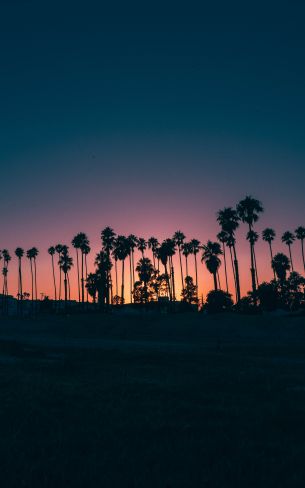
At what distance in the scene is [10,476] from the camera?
5.68 meters

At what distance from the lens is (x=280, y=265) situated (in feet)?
318

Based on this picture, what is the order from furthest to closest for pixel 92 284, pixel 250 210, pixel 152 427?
pixel 92 284 → pixel 250 210 → pixel 152 427

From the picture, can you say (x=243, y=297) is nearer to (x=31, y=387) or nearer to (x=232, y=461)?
(x=31, y=387)

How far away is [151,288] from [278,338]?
71.8 m

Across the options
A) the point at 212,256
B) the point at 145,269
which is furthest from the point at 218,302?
the point at 145,269

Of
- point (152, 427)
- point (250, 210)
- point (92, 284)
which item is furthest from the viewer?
point (92, 284)

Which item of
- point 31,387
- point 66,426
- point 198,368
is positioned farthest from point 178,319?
point 66,426

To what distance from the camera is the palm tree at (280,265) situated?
318 ft

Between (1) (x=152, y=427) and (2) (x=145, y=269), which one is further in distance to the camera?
(2) (x=145, y=269)

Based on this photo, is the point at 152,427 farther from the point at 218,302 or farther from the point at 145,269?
the point at 145,269

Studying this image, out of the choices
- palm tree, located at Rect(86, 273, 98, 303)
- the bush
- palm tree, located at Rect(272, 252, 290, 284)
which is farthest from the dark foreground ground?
palm tree, located at Rect(86, 273, 98, 303)

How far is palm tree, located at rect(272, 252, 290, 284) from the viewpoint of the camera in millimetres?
96812

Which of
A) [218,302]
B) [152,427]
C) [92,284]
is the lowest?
[152,427]

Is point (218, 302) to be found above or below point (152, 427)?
above
